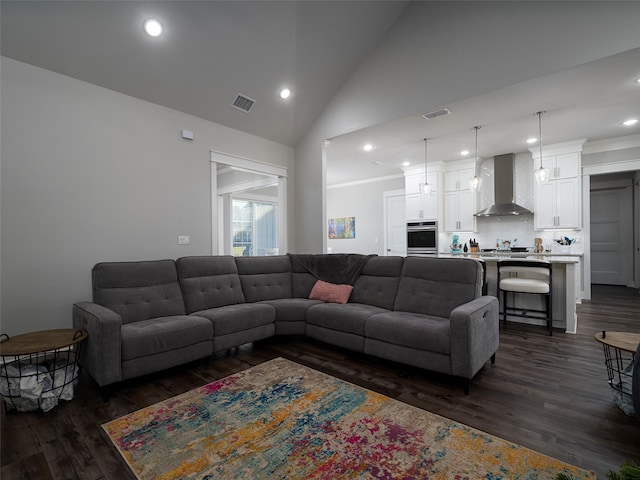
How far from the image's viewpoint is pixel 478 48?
3395 millimetres

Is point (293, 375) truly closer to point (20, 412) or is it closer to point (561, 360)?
point (20, 412)

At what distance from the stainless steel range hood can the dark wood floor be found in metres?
3.07

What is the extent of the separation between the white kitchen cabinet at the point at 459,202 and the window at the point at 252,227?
4.00 meters

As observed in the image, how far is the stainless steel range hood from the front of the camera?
20.0 feet

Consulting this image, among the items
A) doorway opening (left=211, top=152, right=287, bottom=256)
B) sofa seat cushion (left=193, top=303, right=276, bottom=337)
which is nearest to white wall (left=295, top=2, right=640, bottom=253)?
sofa seat cushion (left=193, top=303, right=276, bottom=337)

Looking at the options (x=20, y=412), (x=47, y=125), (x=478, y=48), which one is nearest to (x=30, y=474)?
(x=20, y=412)

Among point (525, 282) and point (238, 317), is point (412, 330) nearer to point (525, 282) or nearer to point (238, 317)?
point (238, 317)

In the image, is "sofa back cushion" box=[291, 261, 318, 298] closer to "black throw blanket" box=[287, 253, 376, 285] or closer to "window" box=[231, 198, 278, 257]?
"black throw blanket" box=[287, 253, 376, 285]

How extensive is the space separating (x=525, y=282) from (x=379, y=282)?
6.38 feet

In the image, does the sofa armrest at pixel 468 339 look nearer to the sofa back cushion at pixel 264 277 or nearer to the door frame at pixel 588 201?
the sofa back cushion at pixel 264 277

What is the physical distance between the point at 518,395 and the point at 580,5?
3435 millimetres

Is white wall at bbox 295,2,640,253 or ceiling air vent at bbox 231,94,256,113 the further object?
ceiling air vent at bbox 231,94,256,113

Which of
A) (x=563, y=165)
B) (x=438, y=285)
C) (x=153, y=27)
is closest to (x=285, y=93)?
(x=153, y=27)

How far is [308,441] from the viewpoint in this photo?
180cm
